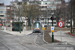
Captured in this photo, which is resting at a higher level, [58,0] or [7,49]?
[58,0]

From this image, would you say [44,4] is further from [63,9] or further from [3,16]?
[3,16]

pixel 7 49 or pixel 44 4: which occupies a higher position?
pixel 44 4

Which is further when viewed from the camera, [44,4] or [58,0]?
[44,4]

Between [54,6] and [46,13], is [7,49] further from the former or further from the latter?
[54,6]

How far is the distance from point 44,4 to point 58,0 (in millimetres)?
10739

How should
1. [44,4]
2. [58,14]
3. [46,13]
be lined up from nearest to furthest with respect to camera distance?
[46,13], [58,14], [44,4]

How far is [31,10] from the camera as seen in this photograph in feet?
230

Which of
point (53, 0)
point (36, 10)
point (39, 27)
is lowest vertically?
point (39, 27)

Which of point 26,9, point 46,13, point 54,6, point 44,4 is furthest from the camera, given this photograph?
point 44,4

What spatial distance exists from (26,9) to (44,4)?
3357 cm

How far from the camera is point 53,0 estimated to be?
92.6m

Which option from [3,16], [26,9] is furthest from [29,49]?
[3,16]

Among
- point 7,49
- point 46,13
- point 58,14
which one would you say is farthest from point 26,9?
point 7,49

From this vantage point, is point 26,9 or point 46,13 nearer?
point 26,9
